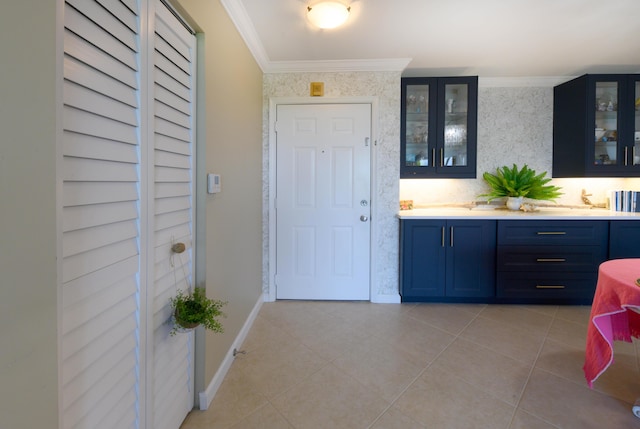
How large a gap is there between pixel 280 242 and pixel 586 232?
2997 mm

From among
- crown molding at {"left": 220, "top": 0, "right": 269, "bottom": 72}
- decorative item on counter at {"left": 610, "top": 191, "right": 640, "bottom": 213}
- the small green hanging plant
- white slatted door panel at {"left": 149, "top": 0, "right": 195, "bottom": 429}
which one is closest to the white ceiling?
crown molding at {"left": 220, "top": 0, "right": 269, "bottom": 72}

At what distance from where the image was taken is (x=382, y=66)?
2.71 metres

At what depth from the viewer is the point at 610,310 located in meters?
1.36

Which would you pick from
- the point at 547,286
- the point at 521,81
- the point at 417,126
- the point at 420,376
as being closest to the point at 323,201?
the point at 417,126

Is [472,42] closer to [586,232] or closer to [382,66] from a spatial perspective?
[382,66]

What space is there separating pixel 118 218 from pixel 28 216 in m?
0.38

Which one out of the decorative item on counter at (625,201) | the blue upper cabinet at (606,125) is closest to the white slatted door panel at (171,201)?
the blue upper cabinet at (606,125)

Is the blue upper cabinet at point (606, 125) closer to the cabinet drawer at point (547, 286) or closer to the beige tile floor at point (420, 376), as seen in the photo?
the cabinet drawer at point (547, 286)

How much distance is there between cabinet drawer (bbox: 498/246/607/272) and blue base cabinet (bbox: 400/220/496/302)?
142 millimetres

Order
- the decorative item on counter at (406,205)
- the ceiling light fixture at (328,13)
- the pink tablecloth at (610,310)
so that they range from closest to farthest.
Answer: the pink tablecloth at (610,310) < the ceiling light fixture at (328,13) < the decorative item on counter at (406,205)

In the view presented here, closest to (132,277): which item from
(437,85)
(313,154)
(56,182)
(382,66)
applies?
(56,182)

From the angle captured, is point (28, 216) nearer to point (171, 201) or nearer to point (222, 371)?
point (171, 201)

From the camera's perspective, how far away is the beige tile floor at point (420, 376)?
145 centimetres

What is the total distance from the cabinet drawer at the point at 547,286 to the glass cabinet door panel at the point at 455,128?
4.12 feet
